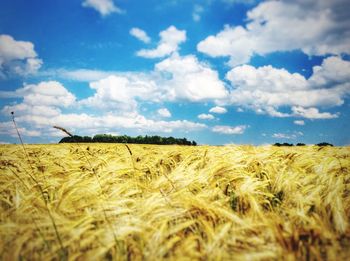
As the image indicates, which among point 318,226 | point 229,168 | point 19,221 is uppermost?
point 229,168

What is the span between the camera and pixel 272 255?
1.34 metres

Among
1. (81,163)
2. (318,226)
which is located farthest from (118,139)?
(318,226)

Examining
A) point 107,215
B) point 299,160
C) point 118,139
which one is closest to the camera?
point 107,215

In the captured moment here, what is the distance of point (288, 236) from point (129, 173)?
1.83 metres

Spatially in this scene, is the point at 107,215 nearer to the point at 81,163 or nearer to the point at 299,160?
the point at 81,163

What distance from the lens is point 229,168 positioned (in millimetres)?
2641

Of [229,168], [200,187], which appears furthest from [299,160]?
[200,187]

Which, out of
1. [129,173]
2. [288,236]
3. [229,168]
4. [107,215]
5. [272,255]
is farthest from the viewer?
[129,173]

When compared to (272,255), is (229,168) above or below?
above

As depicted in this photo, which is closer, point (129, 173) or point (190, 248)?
point (190, 248)

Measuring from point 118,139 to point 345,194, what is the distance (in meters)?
31.7

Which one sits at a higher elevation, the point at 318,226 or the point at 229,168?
the point at 229,168

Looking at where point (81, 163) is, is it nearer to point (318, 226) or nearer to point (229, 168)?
point (229, 168)

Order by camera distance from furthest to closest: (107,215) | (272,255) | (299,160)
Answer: (299,160)
(107,215)
(272,255)
